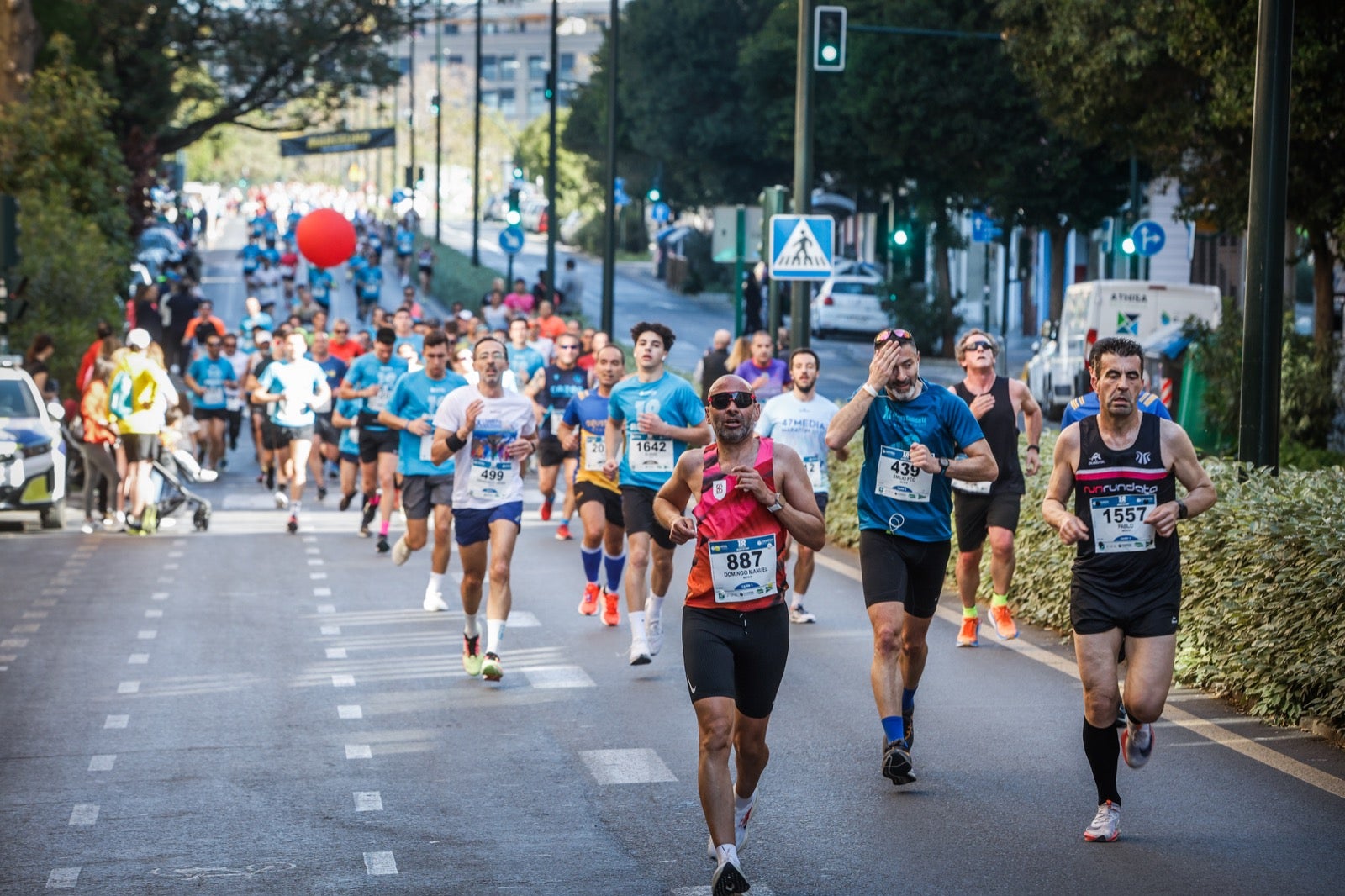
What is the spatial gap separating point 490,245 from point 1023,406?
79.3 metres

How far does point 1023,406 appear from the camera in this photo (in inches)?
470

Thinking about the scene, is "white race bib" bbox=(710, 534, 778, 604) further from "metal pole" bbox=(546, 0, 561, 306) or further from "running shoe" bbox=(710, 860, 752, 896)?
"metal pole" bbox=(546, 0, 561, 306)

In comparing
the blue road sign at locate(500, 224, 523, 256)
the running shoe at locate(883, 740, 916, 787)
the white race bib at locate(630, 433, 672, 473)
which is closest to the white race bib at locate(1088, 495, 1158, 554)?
the running shoe at locate(883, 740, 916, 787)

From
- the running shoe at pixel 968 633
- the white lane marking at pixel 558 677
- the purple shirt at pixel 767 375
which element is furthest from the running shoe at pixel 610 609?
the purple shirt at pixel 767 375

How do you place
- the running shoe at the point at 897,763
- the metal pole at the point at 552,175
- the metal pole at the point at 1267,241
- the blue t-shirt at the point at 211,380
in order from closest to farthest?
the running shoe at the point at 897,763 < the metal pole at the point at 1267,241 < the blue t-shirt at the point at 211,380 < the metal pole at the point at 552,175

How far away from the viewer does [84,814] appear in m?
8.08

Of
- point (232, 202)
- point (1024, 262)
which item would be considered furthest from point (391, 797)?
point (232, 202)

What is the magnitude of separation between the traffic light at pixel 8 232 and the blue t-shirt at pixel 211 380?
2609 mm

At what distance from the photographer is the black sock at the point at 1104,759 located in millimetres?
7551

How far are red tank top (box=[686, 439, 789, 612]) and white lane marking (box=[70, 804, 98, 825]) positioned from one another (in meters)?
2.57

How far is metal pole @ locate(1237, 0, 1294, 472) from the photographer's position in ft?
38.2

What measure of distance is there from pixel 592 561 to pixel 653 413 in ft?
6.66

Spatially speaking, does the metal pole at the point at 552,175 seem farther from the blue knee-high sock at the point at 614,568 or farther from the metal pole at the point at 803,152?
the blue knee-high sock at the point at 614,568

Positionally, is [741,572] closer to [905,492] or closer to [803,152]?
[905,492]
